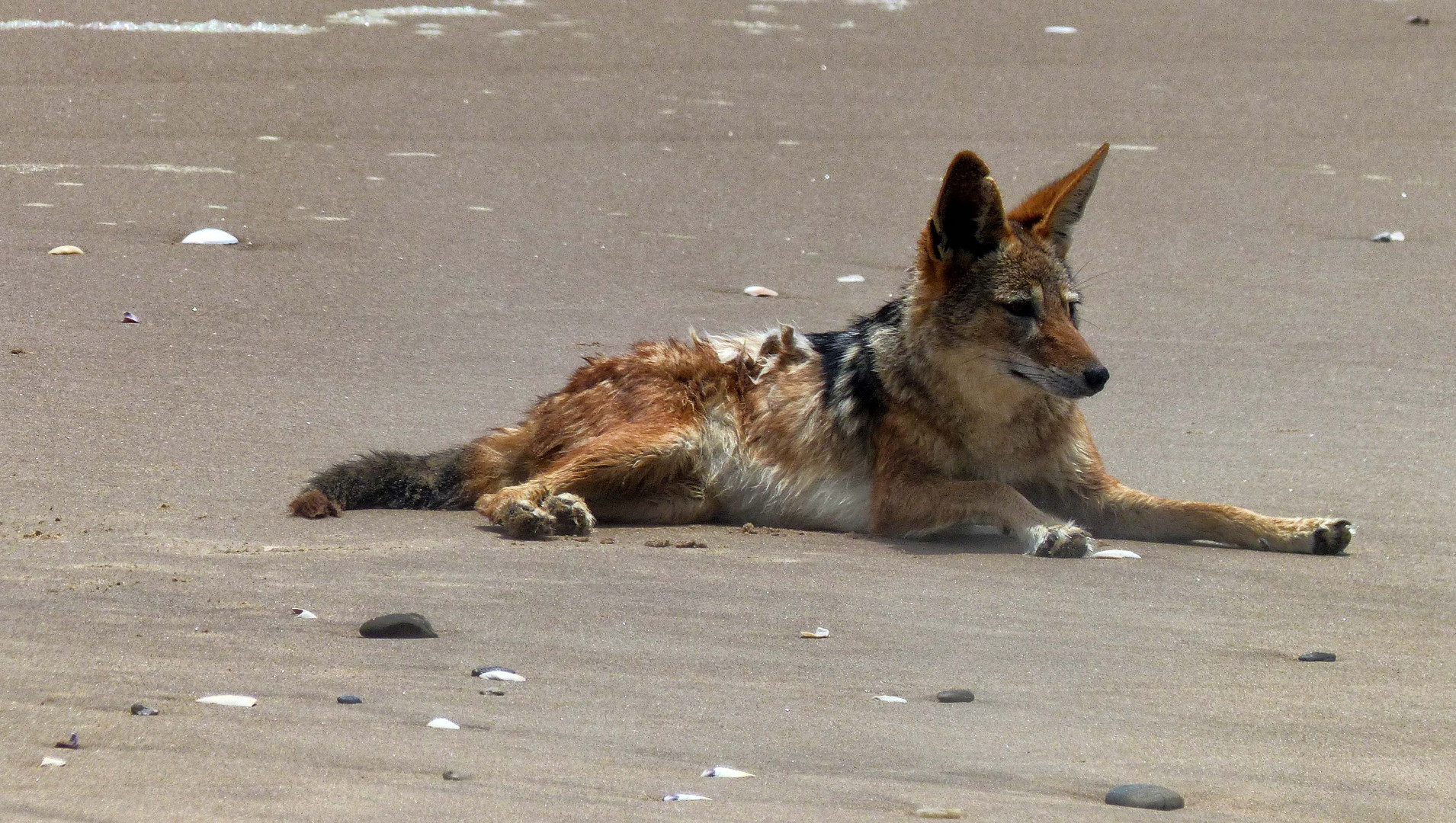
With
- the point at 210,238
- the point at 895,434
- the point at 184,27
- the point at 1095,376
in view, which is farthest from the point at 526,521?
the point at 184,27

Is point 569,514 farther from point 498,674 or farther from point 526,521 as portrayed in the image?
point 498,674

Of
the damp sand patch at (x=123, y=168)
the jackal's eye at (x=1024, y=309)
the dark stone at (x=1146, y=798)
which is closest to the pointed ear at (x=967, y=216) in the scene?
the jackal's eye at (x=1024, y=309)

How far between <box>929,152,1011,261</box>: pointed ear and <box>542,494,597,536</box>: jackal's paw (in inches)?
70.2

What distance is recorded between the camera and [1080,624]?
5.41 metres

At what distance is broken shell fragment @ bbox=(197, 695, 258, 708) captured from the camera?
13.4 feet

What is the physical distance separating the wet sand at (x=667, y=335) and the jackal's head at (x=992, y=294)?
82 cm

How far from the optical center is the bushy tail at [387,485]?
667 cm

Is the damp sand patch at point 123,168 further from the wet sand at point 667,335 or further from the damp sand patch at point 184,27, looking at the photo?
the damp sand patch at point 184,27

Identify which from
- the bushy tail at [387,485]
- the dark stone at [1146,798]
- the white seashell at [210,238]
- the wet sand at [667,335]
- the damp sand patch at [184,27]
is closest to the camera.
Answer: the dark stone at [1146,798]

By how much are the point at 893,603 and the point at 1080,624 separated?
0.58m

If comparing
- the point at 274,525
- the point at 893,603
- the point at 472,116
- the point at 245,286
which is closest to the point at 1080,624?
the point at 893,603

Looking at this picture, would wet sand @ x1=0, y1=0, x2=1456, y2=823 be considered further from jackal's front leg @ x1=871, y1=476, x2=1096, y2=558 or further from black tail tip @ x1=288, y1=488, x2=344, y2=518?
jackal's front leg @ x1=871, y1=476, x2=1096, y2=558

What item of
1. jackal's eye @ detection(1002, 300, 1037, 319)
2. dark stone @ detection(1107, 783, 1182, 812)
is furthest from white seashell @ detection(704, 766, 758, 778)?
jackal's eye @ detection(1002, 300, 1037, 319)

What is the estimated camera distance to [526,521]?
6555mm
